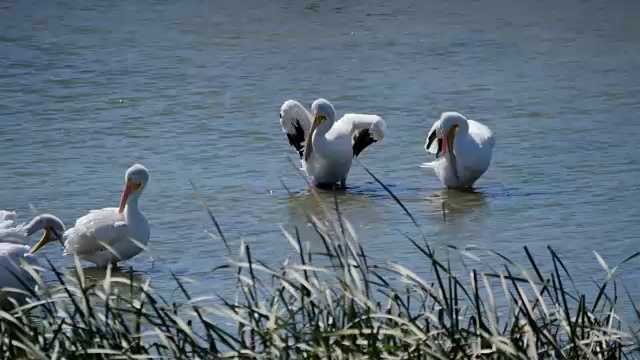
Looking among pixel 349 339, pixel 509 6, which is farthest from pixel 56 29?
pixel 349 339

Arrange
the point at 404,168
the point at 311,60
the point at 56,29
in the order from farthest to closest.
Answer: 1. the point at 56,29
2. the point at 311,60
3. the point at 404,168

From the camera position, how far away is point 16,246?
6289 mm

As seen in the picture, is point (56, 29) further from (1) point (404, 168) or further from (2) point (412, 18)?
(1) point (404, 168)

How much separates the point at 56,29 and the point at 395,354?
11.9 metres

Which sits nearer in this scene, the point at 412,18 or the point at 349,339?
the point at 349,339

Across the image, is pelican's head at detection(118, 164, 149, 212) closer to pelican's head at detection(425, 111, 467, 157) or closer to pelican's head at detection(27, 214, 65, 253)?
pelican's head at detection(27, 214, 65, 253)

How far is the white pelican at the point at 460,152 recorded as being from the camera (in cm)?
887

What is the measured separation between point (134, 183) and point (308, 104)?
418 cm

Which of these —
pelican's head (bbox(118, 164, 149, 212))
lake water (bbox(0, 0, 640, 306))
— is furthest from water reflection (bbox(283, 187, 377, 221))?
pelican's head (bbox(118, 164, 149, 212))

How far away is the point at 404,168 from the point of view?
376 inches

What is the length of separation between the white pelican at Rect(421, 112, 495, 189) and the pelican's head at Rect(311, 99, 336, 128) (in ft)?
2.36

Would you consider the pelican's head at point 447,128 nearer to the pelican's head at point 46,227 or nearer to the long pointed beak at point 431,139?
the long pointed beak at point 431,139

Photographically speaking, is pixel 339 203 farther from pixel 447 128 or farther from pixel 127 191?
pixel 127 191

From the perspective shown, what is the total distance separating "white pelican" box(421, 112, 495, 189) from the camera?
8867 mm
